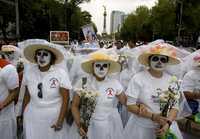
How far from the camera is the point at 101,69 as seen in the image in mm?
5977

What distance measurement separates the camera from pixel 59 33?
17141mm

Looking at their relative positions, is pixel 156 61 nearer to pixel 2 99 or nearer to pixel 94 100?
pixel 94 100

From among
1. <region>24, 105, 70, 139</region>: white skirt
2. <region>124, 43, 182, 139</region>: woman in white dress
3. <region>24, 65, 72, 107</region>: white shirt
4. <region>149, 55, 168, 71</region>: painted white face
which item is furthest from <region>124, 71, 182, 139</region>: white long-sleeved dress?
<region>24, 105, 70, 139</region>: white skirt

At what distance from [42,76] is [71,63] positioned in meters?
2.23

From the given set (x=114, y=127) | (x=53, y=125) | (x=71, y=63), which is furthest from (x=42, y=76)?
(x=71, y=63)

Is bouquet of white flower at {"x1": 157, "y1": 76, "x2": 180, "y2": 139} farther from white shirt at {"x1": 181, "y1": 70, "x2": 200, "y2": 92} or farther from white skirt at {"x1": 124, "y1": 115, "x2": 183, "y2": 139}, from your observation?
white shirt at {"x1": 181, "y1": 70, "x2": 200, "y2": 92}

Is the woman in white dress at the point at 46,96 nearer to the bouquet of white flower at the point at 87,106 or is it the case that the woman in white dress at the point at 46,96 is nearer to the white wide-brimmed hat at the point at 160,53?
the bouquet of white flower at the point at 87,106

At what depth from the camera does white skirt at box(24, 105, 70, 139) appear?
5988mm

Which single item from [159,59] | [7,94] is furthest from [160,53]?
[7,94]

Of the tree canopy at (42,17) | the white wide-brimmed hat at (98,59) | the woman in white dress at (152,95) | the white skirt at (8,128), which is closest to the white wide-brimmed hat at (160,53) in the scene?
the woman in white dress at (152,95)

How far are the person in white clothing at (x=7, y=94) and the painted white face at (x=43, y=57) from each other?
2.30ft

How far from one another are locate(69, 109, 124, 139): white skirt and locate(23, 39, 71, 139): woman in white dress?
0.15m

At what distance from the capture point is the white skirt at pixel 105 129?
19.7 feet

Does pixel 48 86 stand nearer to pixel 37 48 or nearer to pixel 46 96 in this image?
pixel 46 96
